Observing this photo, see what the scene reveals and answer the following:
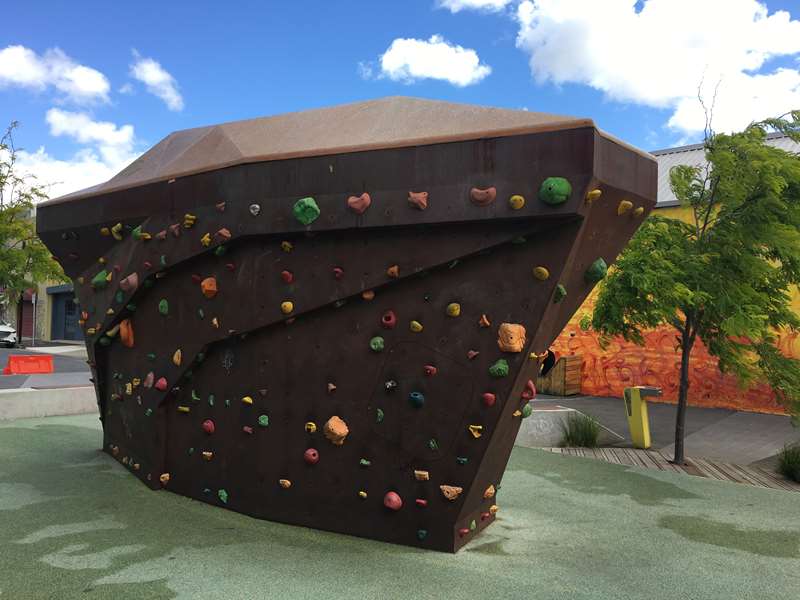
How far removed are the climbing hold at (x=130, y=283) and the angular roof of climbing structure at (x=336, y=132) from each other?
0.89 metres

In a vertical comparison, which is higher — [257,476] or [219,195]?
[219,195]

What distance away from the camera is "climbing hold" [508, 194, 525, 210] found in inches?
154

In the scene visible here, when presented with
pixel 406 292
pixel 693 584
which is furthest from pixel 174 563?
pixel 693 584

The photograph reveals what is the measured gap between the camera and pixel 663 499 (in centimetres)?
657

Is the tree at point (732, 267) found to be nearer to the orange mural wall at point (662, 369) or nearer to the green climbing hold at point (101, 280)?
the orange mural wall at point (662, 369)

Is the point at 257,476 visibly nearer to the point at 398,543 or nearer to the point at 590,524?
the point at 398,543

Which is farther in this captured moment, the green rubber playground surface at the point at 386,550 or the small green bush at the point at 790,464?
the small green bush at the point at 790,464

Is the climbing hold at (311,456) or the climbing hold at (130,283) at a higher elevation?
the climbing hold at (130,283)

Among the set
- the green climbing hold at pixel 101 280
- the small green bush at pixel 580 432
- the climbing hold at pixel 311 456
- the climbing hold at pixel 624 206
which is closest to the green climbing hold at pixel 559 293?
the climbing hold at pixel 624 206

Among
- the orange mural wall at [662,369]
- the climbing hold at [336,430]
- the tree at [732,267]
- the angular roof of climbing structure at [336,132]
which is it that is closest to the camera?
the angular roof of climbing structure at [336,132]

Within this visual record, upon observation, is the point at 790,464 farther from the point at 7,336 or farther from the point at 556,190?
the point at 7,336

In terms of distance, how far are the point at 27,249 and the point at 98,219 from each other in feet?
58.9

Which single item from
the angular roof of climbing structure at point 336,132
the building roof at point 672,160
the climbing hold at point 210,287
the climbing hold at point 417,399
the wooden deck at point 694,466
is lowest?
the wooden deck at point 694,466

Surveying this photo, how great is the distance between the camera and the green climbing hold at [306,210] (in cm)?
451
